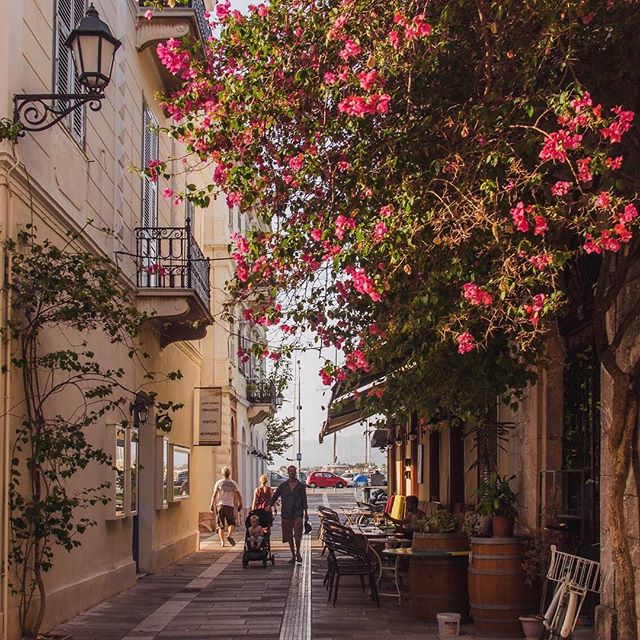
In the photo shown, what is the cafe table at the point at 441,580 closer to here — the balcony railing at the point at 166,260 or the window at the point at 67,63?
the window at the point at 67,63

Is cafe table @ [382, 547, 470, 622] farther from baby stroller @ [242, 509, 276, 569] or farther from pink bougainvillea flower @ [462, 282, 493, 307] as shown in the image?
baby stroller @ [242, 509, 276, 569]

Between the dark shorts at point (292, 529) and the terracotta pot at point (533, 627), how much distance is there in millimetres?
9371

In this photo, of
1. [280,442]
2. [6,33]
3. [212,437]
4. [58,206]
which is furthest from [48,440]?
[280,442]

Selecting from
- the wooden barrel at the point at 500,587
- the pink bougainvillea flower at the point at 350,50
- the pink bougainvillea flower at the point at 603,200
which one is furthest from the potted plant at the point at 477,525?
the pink bougainvillea flower at the point at 350,50

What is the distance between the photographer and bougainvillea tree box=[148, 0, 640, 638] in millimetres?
7836

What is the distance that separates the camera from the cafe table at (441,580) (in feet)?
38.3

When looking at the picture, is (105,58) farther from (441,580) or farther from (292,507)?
(292,507)

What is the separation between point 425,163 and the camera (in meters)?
8.73

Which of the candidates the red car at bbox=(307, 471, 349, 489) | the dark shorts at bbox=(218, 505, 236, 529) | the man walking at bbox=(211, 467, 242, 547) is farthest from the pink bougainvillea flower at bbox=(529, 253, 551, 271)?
the red car at bbox=(307, 471, 349, 489)

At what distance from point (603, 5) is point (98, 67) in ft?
13.8

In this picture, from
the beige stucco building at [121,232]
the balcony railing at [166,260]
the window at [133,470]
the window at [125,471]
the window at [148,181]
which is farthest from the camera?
the window at [148,181]

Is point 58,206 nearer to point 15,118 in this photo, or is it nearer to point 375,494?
point 15,118

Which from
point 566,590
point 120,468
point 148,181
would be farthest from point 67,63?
point 566,590

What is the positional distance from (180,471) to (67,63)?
34.9 ft
